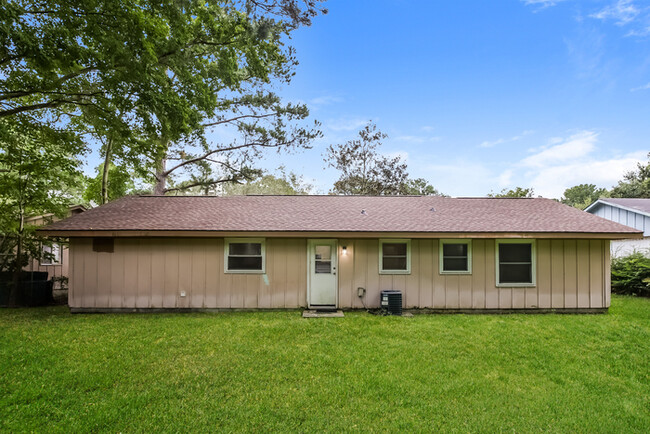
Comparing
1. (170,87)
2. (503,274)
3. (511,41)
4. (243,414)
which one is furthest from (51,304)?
(511,41)

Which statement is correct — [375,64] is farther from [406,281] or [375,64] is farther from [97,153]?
[97,153]

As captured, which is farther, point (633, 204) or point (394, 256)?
point (633, 204)

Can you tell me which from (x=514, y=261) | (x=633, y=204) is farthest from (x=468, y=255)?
(x=633, y=204)

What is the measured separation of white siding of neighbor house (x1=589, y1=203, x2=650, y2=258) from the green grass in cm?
868

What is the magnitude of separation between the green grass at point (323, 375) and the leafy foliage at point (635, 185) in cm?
2691

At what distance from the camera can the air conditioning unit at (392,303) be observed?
7.27 metres

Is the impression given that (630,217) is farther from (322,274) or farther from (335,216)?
(322,274)

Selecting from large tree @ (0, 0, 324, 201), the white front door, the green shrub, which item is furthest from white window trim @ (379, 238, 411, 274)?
the green shrub

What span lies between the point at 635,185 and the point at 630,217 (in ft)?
63.3

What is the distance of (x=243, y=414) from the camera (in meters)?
3.07

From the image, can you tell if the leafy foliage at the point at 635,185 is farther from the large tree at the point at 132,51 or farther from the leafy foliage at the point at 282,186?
the large tree at the point at 132,51

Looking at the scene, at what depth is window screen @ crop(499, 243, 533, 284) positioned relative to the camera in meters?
7.80

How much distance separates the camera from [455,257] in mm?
7824

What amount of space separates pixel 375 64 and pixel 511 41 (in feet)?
21.2
